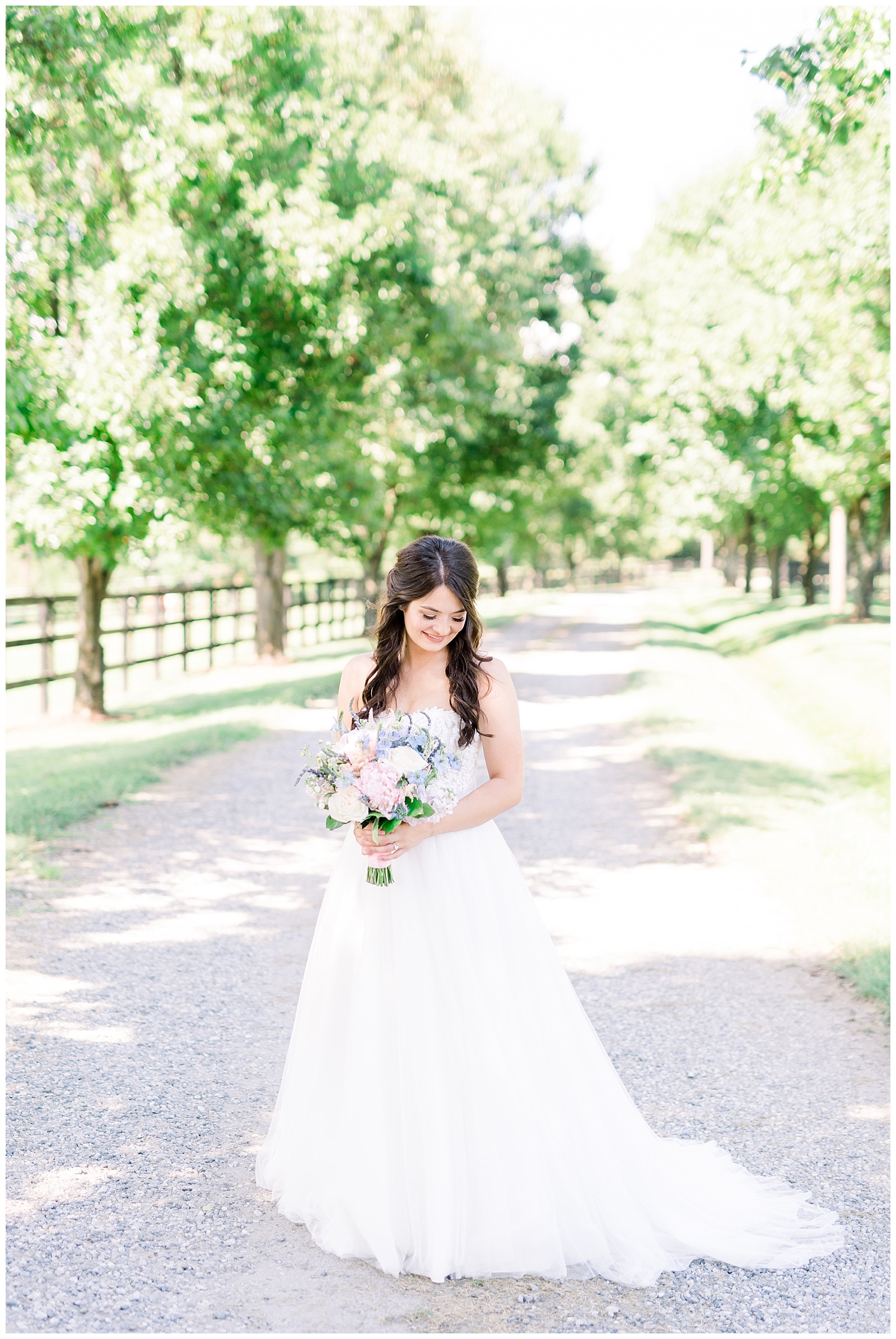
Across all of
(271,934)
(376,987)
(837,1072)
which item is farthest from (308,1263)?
(271,934)

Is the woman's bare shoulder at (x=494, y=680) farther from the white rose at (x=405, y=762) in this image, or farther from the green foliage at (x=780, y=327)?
Result: the green foliage at (x=780, y=327)

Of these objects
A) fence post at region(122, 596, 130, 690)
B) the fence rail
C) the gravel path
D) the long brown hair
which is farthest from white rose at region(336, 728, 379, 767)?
fence post at region(122, 596, 130, 690)

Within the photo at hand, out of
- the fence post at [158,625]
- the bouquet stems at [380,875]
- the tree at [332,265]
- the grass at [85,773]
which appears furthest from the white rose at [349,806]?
the fence post at [158,625]

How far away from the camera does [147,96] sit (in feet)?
36.4

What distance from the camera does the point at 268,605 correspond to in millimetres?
23359

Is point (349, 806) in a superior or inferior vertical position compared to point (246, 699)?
superior

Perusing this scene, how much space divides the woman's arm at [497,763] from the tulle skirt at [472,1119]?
12 centimetres

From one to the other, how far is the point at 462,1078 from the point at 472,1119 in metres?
0.13

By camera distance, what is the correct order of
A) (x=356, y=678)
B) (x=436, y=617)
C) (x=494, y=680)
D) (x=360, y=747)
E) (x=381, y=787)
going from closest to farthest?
(x=381, y=787), (x=360, y=747), (x=436, y=617), (x=494, y=680), (x=356, y=678)

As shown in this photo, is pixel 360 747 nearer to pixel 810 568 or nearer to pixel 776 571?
pixel 810 568

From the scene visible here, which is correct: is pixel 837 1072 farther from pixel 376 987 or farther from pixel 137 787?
pixel 137 787

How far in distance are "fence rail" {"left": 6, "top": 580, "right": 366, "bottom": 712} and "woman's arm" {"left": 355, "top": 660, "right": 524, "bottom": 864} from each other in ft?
39.4

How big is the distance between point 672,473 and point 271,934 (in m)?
24.4

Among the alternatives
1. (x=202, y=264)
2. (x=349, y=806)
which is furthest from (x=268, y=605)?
(x=349, y=806)
